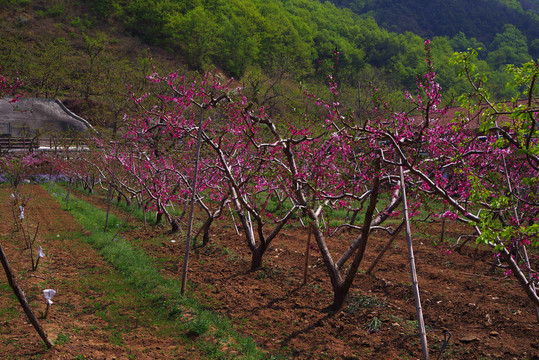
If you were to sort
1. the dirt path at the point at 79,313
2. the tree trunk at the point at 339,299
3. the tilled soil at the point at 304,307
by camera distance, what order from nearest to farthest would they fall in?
the dirt path at the point at 79,313
the tilled soil at the point at 304,307
the tree trunk at the point at 339,299

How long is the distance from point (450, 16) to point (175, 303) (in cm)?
14962

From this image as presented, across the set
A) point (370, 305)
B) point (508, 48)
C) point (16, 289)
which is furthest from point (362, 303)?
point (508, 48)

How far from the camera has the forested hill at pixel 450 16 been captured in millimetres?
118750

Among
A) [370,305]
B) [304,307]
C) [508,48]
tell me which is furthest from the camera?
[508,48]

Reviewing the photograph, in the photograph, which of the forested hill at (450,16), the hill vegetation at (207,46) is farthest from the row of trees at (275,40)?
the forested hill at (450,16)

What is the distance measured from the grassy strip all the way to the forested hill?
12718cm

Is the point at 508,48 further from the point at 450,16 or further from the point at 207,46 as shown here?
the point at 207,46

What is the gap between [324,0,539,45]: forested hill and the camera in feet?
390

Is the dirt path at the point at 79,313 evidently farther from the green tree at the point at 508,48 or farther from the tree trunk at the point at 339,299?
the green tree at the point at 508,48

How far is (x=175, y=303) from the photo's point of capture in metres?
6.81


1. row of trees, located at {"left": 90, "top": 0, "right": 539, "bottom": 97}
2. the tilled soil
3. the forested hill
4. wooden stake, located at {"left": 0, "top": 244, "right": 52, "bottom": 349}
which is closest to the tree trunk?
the tilled soil

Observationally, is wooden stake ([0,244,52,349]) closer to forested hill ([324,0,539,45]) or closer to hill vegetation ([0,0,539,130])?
hill vegetation ([0,0,539,130])

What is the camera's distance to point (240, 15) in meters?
85.4

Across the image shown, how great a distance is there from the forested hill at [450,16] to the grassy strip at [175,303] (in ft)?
417
